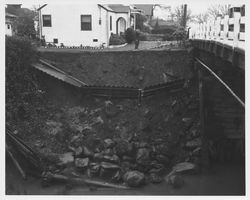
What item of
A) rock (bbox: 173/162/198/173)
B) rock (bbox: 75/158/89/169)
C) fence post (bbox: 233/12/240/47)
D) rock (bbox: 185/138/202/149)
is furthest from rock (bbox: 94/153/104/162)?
fence post (bbox: 233/12/240/47)

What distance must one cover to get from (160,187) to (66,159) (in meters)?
3.34

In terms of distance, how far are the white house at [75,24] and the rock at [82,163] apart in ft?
29.7

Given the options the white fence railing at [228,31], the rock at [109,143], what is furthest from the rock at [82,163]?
the white fence railing at [228,31]

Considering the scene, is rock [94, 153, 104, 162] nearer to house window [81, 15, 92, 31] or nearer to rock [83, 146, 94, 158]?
rock [83, 146, 94, 158]

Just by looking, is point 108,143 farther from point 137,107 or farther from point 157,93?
point 157,93

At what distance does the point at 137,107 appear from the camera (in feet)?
49.9

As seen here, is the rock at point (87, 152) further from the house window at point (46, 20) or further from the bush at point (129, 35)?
the bush at point (129, 35)

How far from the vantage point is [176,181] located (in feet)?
36.1

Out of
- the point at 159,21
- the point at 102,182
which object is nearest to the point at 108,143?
the point at 102,182

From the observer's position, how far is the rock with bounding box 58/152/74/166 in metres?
12.0

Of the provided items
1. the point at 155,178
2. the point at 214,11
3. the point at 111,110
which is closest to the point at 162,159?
the point at 155,178

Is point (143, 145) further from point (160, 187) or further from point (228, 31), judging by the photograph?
point (228, 31)

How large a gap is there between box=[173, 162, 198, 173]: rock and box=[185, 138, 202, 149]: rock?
0.88 meters

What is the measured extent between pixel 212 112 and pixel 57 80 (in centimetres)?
662
